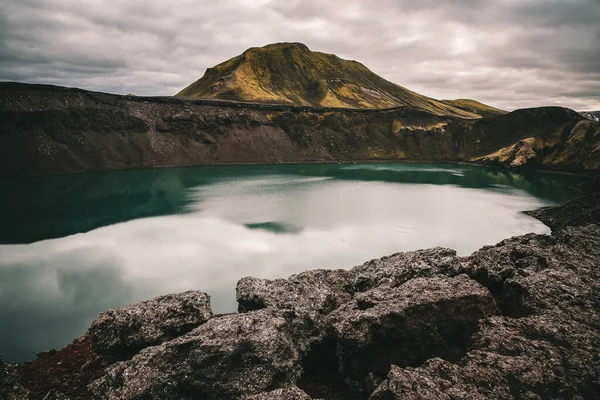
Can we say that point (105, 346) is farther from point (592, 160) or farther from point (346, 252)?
point (592, 160)

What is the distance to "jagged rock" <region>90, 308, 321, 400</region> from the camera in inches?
422

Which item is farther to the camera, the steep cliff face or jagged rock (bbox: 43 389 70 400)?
the steep cliff face

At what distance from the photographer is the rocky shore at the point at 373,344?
32.4ft

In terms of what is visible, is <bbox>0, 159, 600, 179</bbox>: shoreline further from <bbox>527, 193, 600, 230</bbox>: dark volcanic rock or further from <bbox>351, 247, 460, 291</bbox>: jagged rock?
<bbox>351, 247, 460, 291</bbox>: jagged rock

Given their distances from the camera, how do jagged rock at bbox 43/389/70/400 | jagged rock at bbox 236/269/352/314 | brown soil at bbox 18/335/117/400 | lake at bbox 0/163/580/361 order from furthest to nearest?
lake at bbox 0/163/580/361 < jagged rock at bbox 236/269/352/314 < brown soil at bbox 18/335/117/400 < jagged rock at bbox 43/389/70/400

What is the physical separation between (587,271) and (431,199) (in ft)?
187

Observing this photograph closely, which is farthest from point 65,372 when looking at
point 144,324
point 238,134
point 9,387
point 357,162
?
A: point 357,162

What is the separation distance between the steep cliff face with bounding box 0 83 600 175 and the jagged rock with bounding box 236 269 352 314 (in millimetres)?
98104

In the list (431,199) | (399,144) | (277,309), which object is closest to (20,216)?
(277,309)

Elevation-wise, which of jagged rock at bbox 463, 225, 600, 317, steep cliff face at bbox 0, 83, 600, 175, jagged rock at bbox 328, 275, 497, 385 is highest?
steep cliff face at bbox 0, 83, 600, 175

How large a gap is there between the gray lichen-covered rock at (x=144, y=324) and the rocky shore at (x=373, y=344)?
47 mm

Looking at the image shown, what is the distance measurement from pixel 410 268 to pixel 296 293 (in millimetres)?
5999

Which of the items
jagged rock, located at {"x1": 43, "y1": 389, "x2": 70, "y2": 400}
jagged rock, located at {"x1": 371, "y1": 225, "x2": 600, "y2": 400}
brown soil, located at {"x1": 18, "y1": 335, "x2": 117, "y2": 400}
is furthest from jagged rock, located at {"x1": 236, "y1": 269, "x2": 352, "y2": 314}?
jagged rock, located at {"x1": 43, "y1": 389, "x2": 70, "y2": 400}

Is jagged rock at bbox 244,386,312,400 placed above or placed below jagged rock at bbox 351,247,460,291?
below
